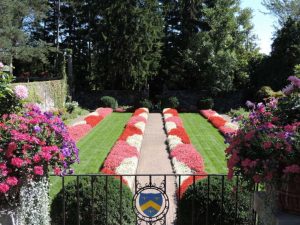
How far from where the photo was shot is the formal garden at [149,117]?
3.92 meters

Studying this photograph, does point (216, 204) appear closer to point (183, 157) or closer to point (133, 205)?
point (133, 205)

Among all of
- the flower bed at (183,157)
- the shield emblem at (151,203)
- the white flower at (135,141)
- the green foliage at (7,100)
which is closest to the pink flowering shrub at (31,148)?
the green foliage at (7,100)

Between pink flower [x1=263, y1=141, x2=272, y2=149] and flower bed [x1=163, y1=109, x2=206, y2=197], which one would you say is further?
flower bed [x1=163, y1=109, x2=206, y2=197]

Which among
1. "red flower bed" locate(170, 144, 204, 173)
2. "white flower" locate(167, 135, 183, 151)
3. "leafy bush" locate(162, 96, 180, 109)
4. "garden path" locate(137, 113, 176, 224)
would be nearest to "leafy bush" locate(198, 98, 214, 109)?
"leafy bush" locate(162, 96, 180, 109)

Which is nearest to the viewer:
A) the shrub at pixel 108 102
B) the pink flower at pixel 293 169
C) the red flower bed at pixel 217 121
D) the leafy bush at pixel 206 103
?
the pink flower at pixel 293 169

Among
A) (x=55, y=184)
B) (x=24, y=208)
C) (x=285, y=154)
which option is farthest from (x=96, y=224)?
(x=55, y=184)

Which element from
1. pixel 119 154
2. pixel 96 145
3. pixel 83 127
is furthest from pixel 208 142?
pixel 83 127

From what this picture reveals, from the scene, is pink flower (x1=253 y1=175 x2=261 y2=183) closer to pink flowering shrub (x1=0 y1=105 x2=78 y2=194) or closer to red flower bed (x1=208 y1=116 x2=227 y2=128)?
pink flowering shrub (x1=0 y1=105 x2=78 y2=194)

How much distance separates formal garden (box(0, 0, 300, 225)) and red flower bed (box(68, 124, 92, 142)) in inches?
3.4

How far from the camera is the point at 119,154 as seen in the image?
41.7ft

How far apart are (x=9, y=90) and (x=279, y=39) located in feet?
91.9

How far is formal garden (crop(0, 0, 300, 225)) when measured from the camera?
12.8 ft

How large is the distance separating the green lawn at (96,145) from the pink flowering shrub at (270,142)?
21.5 ft

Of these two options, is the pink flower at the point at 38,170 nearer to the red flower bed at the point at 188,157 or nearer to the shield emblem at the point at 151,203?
the shield emblem at the point at 151,203
